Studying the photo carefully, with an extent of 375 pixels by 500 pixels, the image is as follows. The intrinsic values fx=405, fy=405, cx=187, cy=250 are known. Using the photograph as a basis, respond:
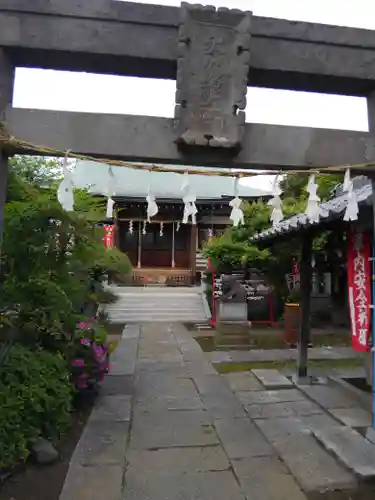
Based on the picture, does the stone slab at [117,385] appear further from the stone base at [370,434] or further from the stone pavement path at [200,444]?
the stone base at [370,434]

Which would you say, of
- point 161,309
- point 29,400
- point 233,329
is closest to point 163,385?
point 29,400

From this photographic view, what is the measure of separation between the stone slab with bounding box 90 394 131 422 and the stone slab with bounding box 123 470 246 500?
1.50 metres

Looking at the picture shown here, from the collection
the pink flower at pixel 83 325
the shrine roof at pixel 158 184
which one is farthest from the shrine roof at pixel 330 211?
the shrine roof at pixel 158 184

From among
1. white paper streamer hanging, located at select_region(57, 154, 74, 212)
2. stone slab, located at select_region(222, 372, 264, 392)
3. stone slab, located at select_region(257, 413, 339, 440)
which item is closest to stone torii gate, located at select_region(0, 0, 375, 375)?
white paper streamer hanging, located at select_region(57, 154, 74, 212)

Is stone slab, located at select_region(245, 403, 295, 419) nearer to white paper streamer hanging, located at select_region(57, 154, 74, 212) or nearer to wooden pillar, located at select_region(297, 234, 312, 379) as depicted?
wooden pillar, located at select_region(297, 234, 312, 379)

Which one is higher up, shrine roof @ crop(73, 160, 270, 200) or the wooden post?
shrine roof @ crop(73, 160, 270, 200)

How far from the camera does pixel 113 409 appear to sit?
5.76m

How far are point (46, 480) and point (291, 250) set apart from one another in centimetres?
1123

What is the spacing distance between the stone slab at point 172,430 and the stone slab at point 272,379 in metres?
1.78

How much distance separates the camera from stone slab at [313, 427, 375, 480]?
3.92 m

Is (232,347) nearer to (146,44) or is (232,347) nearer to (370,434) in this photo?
(370,434)

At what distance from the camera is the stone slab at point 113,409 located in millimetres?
5426

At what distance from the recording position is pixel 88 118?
3633 millimetres

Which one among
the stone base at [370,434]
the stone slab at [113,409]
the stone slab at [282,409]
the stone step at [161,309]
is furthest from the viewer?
the stone step at [161,309]
